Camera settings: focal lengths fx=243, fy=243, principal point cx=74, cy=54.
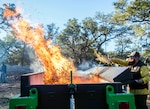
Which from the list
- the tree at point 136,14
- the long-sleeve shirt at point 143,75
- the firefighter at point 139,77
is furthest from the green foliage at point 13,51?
the firefighter at point 139,77

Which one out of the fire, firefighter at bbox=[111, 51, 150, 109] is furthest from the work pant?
the fire

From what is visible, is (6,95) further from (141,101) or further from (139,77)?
(139,77)

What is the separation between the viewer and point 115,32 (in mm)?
43344

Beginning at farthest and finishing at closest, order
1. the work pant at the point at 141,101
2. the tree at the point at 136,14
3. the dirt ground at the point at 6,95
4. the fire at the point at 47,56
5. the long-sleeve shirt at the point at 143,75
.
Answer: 1. the tree at the point at 136,14
2. the dirt ground at the point at 6,95
3. the work pant at the point at 141,101
4. the long-sleeve shirt at the point at 143,75
5. the fire at the point at 47,56

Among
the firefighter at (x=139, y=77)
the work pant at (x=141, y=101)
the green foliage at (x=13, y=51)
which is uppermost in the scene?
the green foliage at (x=13, y=51)

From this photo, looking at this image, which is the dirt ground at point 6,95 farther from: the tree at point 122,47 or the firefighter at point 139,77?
the tree at point 122,47

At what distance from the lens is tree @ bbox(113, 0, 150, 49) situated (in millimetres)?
23641

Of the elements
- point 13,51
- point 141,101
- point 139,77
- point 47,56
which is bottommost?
point 141,101

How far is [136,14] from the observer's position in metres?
24.5

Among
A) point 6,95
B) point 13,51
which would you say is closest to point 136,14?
point 6,95

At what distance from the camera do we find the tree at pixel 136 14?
77.6ft

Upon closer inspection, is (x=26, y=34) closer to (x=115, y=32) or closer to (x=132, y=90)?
(x=132, y=90)

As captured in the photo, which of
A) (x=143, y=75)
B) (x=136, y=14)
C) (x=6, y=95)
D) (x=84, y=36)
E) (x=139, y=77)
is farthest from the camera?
(x=84, y=36)

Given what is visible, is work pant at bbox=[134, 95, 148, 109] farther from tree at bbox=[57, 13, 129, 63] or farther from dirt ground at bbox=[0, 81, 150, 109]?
tree at bbox=[57, 13, 129, 63]
